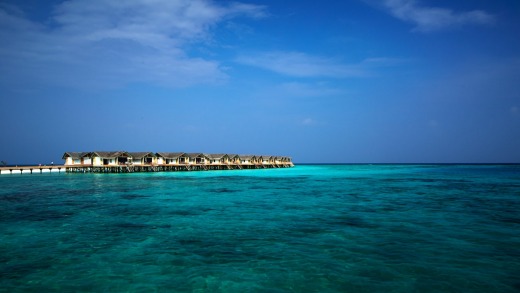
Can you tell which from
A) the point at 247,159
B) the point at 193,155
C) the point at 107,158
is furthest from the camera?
the point at 247,159

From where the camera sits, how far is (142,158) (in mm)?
64312

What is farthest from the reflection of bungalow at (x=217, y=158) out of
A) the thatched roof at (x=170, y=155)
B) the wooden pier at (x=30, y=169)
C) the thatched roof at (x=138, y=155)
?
the wooden pier at (x=30, y=169)

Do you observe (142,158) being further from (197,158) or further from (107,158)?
(197,158)

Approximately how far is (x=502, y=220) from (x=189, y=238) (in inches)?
527

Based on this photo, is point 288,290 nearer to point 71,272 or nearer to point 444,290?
point 444,290

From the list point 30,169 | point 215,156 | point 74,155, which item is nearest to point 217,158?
point 215,156

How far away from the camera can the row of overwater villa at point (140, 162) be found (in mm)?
61594

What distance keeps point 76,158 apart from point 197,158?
2370 centimetres

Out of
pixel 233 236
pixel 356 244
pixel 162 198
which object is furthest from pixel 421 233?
pixel 162 198

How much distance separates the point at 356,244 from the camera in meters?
10.7

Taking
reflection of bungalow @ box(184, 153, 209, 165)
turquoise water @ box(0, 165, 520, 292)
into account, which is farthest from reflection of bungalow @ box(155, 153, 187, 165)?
turquoise water @ box(0, 165, 520, 292)

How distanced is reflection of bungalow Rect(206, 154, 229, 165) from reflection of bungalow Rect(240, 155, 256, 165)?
563cm

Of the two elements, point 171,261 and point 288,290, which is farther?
point 171,261

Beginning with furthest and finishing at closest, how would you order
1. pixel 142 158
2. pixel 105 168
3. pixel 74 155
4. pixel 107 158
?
pixel 142 158
pixel 74 155
pixel 105 168
pixel 107 158
